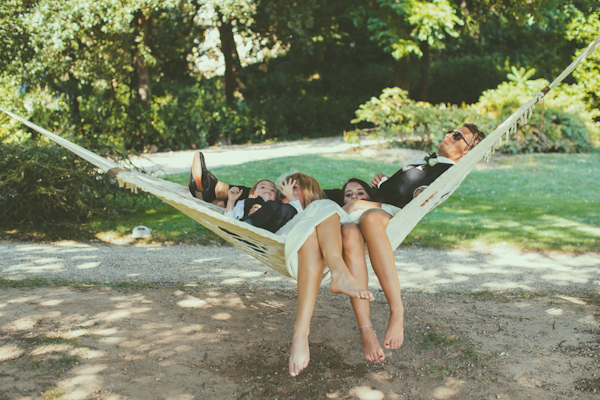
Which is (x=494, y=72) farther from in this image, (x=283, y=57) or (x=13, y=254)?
(x=13, y=254)

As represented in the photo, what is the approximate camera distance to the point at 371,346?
2.34 meters

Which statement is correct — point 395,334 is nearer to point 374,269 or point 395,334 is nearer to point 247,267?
point 374,269

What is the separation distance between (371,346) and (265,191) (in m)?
0.93

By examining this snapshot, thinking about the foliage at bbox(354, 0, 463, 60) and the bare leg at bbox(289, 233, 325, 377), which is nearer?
the bare leg at bbox(289, 233, 325, 377)

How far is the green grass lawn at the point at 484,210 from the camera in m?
4.89

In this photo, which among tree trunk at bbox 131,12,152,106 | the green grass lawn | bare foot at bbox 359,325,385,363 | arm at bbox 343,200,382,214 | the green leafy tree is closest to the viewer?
bare foot at bbox 359,325,385,363

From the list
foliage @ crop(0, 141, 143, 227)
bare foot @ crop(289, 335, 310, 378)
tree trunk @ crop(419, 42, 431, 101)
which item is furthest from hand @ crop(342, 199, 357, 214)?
tree trunk @ crop(419, 42, 431, 101)

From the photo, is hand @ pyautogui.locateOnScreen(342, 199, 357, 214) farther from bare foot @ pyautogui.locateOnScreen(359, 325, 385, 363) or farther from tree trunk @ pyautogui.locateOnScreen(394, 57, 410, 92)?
tree trunk @ pyautogui.locateOnScreen(394, 57, 410, 92)

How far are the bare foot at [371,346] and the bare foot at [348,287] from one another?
212 millimetres

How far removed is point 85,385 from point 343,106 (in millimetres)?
12091

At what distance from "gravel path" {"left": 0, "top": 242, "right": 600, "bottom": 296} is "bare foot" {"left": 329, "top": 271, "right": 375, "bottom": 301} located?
147 centimetres

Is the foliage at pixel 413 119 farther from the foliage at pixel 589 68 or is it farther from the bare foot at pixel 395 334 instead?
the bare foot at pixel 395 334

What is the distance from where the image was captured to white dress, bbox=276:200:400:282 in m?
2.34

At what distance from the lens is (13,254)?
425 centimetres
